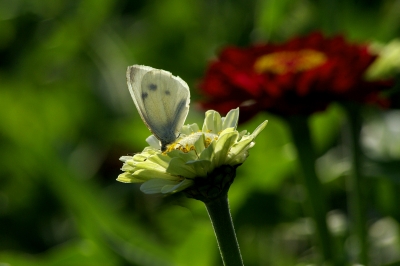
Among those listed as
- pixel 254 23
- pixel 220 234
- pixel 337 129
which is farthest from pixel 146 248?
pixel 254 23

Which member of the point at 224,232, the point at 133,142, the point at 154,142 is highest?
the point at 133,142

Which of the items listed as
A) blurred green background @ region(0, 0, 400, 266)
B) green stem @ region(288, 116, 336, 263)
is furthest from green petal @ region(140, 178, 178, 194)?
green stem @ region(288, 116, 336, 263)

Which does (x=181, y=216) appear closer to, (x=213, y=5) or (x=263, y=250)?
(x=263, y=250)

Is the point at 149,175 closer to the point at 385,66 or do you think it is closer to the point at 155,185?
the point at 155,185

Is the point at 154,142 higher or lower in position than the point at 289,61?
lower

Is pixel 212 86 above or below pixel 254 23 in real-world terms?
below

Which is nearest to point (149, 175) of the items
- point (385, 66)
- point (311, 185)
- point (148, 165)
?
point (148, 165)
